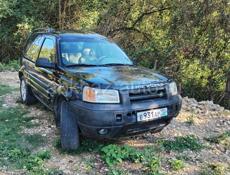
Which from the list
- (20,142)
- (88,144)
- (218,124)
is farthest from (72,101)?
(218,124)

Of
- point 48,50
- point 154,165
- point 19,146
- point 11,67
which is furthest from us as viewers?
point 11,67

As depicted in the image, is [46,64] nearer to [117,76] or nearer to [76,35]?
[76,35]

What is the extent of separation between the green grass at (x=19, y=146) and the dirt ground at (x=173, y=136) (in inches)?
5.5

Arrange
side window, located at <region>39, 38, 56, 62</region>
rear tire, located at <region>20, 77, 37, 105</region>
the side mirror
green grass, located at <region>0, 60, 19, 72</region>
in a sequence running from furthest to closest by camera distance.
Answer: green grass, located at <region>0, 60, 19, 72</region>
rear tire, located at <region>20, 77, 37, 105</region>
side window, located at <region>39, 38, 56, 62</region>
the side mirror

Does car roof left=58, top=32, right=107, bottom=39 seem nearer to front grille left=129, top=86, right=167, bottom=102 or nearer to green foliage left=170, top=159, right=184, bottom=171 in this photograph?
front grille left=129, top=86, right=167, bottom=102

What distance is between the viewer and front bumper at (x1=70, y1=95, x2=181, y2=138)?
15.3 ft

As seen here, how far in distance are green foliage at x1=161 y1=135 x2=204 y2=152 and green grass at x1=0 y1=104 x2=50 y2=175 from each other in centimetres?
186

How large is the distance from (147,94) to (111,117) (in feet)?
2.18

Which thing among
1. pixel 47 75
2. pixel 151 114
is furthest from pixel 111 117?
pixel 47 75

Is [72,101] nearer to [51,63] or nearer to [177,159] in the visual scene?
[51,63]

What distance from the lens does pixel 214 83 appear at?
11523 millimetres

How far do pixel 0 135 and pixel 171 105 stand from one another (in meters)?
2.87

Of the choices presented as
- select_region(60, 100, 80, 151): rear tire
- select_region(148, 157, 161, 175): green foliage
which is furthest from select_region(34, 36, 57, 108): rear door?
select_region(148, 157, 161, 175): green foliage

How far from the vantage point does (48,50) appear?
20.8 feet
